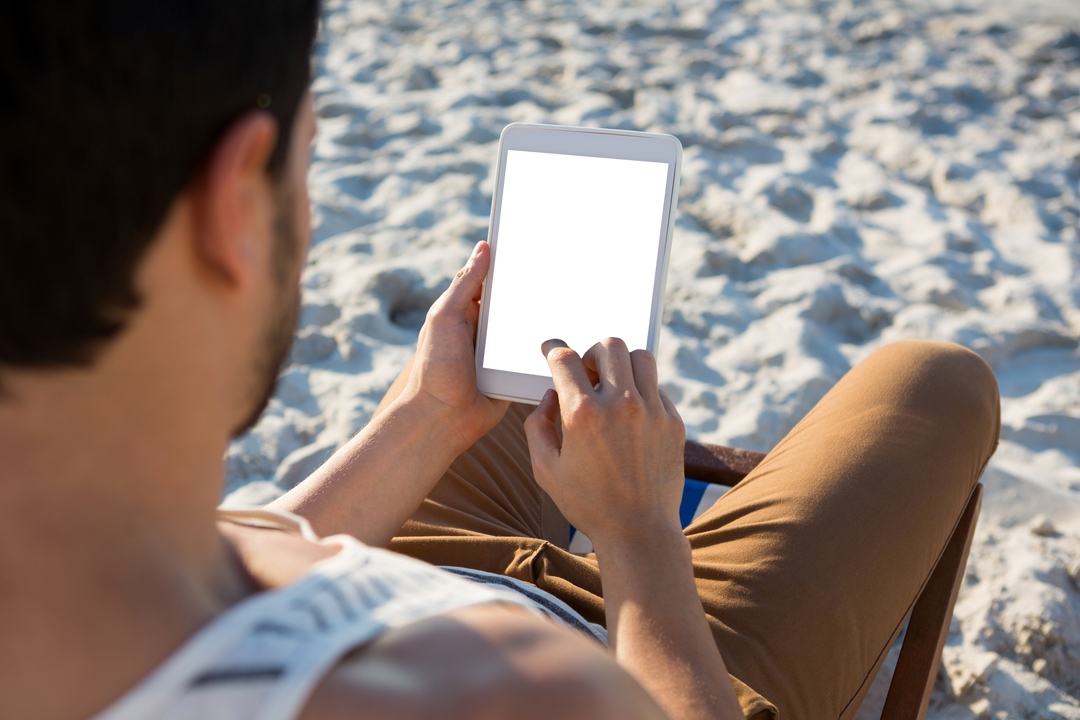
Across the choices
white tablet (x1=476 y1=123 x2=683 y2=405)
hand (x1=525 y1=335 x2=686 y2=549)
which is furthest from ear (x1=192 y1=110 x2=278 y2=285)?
white tablet (x1=476 y1=123 x2=683 y2=405)

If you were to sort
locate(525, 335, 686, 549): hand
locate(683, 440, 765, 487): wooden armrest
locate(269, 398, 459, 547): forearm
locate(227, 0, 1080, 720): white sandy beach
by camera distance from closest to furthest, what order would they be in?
locate(525, 335, 686, 549): hand
locate(269, 398, 459, 547): forearm
locate(683, 440, 765, 487): wooden armrest
locate(227, 0, 1080, 720): white sandy beach

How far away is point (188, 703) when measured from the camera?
18.7 inches

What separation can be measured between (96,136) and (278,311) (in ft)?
0.55

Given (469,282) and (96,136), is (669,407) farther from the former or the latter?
(96,136)

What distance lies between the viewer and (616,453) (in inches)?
36.4

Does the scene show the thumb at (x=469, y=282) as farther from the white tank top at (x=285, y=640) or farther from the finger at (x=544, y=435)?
the white tank top at (x=285, y=640)

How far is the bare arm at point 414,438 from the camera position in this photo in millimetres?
1064

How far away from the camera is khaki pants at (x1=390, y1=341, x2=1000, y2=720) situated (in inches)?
39.0

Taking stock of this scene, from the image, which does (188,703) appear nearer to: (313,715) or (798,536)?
(313,715)

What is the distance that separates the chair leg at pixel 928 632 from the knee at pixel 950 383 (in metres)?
0.14

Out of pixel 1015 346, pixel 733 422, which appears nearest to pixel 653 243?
pixel 733 422

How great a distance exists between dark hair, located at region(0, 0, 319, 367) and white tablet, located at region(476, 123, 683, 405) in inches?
30.2

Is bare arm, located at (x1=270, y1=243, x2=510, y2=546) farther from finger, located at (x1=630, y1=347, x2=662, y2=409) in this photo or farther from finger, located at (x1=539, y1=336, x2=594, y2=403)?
finger, located at (x1=630, y1=347, x2=662, y2=409)

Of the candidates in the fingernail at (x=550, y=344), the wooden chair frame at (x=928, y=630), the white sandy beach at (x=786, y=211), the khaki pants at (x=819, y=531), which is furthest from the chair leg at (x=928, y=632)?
the fingernail at (x=550, y=344)
